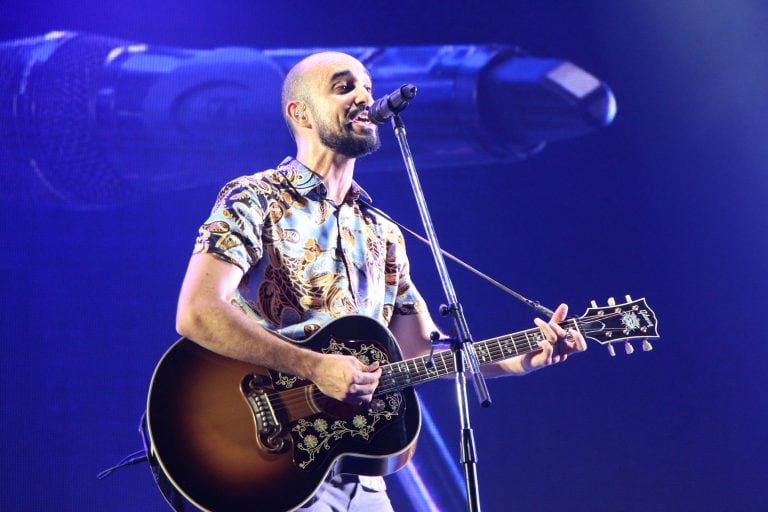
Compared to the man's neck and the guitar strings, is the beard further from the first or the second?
the guitar strings

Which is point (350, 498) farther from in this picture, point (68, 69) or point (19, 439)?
point (68, 69)

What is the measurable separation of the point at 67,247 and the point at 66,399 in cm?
71

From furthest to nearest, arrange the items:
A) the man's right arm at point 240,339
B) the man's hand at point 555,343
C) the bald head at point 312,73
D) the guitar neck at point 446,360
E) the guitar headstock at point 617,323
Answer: the bald head at point 312,73, the guitar headstock at point 617,323, the man's hand at point 555,343, the guitar neck at point 446,360, the man's right arm at point 240,339

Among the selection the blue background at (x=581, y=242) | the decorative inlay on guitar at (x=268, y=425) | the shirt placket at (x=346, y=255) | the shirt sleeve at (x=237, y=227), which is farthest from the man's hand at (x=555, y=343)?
the blue background at (x=581, y=242)

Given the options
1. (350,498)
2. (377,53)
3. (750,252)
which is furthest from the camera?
(750,252)

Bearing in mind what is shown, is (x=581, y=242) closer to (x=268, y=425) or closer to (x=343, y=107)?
(x=343, y=107)

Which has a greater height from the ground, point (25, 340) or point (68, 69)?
point (68, 69)

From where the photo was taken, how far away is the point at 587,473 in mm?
4375

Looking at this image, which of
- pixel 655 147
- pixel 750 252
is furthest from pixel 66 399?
pixel 750 252

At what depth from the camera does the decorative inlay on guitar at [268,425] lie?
237cm

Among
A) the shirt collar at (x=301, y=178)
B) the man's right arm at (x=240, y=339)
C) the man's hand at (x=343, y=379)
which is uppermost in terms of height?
the shirt collar at (x=301, y=178)

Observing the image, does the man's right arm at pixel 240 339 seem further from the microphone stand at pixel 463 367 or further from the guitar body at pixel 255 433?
the microphone stand at pixel 463 367

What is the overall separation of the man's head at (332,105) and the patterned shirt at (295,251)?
7.0 inches

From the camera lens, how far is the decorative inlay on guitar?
2.37 meters
